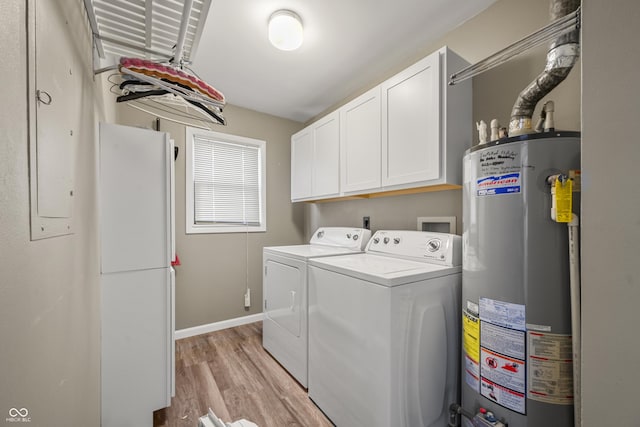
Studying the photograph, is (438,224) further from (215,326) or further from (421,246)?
(215,326)

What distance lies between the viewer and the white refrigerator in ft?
4.25

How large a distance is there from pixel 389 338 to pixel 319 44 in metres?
2.12

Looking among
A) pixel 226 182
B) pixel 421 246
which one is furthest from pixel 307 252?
pixel 226 182

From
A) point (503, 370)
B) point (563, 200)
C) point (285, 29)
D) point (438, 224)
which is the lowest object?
point (503, 370)

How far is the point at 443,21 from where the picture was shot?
1.75 meters

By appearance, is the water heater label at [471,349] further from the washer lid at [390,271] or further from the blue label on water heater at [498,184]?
the blue label on water heater at [498,184]

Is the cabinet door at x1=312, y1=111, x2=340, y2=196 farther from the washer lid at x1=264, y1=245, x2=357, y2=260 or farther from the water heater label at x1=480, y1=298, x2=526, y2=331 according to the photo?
the water heater label at x1=480, y1=298, x2=526, y2=331

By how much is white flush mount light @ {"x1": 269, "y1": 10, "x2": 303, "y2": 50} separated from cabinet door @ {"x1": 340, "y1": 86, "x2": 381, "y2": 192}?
0.67 m

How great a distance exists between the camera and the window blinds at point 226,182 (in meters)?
2.79

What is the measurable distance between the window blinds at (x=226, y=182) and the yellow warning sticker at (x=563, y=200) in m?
2.76

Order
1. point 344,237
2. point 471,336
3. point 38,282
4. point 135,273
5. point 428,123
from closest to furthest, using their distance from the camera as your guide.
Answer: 1. point 38,282
2. point 471,336
3. point 135,273
4. point 428,123
5. point 344,237

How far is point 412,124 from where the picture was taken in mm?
1686

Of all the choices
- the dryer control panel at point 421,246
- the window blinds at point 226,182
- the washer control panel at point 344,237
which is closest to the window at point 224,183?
the window blinds at point 226,182
